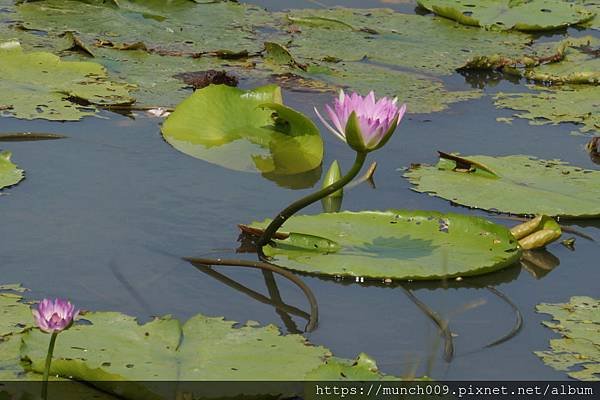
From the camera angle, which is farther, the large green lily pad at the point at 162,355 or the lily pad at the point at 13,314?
the lily pad at the point at 13,314

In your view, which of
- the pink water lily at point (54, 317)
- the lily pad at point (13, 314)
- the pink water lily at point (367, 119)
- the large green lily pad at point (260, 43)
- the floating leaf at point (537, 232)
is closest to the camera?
the pink water lily at point (54, 317)

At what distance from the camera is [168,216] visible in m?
3.13

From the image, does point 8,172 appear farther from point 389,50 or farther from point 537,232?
point 389,50

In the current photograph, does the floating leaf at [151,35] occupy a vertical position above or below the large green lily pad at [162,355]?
below

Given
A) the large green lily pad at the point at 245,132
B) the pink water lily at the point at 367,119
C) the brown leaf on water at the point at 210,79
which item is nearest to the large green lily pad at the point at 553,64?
the brown leaf on water at the point at 210,79

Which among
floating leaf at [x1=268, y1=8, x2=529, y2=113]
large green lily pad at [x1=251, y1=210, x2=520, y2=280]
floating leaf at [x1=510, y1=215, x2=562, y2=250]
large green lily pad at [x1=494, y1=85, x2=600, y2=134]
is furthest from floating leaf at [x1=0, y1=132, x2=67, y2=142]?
large green lily pad at [x1=494, y1=85, x2=600, y2=134]

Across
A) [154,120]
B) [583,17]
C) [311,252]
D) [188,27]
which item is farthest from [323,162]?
[583,17]

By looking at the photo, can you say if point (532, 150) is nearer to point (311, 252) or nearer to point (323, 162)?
point (323, 162)

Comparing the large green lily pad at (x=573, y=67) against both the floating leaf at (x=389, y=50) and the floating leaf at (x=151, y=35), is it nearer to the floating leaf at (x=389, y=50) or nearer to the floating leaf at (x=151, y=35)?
the floating leaf at (x=389, y=50)

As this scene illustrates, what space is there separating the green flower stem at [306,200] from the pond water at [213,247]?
0.32 ft

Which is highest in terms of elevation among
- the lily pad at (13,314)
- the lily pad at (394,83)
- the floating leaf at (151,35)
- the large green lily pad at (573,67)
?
the large green lily pad at (573,67)

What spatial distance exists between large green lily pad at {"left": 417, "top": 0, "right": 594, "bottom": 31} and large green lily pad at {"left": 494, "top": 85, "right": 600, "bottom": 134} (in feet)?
2.84

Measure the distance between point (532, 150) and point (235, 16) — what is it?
1896 millimetres

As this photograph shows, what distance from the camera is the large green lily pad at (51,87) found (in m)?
3.80
